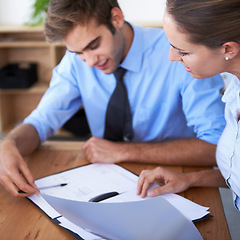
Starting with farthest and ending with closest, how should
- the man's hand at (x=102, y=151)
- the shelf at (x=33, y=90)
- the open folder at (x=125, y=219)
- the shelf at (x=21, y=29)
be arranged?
1. the shelf at (x=33, y=90)
2. the shelf at (x=21, y=29)
3. the man's hand at (x=102, y=151)
4. the open folder at (x=125, y=219)

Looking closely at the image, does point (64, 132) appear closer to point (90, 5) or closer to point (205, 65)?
point (90, 5)

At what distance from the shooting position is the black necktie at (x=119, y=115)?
59.7 inches

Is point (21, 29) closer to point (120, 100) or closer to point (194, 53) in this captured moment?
point (120, 100)

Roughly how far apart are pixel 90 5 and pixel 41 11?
2.10m

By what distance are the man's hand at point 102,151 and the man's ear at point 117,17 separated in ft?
1.57

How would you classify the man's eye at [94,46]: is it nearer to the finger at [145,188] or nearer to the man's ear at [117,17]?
the man's ear at [117,17]

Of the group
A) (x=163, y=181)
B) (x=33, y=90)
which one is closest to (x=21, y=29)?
(x=33, y=90)

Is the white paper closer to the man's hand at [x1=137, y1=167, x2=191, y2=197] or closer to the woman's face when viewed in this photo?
the man's hand at [x1=137, y1=167, x2=191, y2=197]

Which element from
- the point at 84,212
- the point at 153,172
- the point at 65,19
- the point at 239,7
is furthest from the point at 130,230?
the point at 65,19

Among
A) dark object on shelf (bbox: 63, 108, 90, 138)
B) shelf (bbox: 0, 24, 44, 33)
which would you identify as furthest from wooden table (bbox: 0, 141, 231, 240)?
shelf (bbox: 0, 24, 44, 33)

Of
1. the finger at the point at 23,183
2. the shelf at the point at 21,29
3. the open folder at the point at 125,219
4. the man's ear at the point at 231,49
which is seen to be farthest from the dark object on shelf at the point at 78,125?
the man's ear at the point at 231,49

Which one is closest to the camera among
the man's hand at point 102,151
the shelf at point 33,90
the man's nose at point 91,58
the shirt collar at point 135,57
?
the man's hand at point 102,151

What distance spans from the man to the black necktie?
2cm

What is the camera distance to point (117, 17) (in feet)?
4.59
